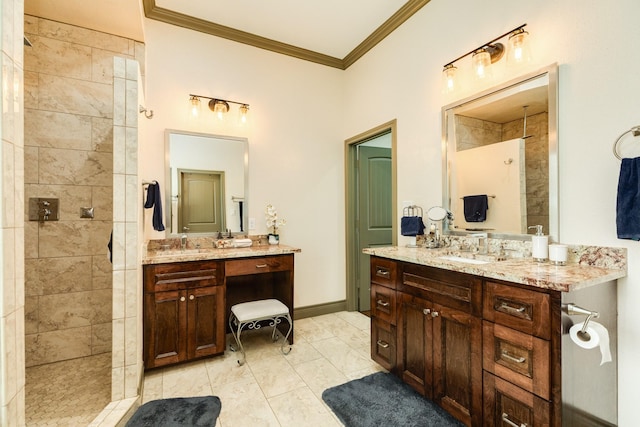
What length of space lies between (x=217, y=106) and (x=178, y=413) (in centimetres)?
253

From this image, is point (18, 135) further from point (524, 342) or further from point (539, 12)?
point (539, 12)

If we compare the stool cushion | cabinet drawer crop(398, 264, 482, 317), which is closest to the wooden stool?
the stool cushion

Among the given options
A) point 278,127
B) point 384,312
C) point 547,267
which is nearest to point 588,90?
point 547,267

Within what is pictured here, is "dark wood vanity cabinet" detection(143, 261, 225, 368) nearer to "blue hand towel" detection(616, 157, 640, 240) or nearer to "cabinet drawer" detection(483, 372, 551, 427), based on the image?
"cabinet drawer" detection(483, 372, 551, 427)

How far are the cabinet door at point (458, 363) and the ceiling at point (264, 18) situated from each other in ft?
8.28

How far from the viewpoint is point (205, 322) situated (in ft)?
7.87

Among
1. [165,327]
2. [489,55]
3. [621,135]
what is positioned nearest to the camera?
[621,135]

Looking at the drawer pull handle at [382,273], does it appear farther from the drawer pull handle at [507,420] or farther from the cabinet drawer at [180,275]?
the cabinet drawer at [180,275]

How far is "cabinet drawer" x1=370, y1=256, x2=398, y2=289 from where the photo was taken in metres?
2.08

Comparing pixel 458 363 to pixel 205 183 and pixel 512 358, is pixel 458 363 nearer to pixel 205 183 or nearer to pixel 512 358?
pixel 512 358

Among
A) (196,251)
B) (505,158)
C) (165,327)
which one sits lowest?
(165,327)

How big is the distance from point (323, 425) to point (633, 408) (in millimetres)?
1541

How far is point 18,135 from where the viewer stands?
1035 millimetres

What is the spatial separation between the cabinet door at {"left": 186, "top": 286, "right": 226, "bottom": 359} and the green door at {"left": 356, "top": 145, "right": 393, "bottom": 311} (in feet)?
5.79
